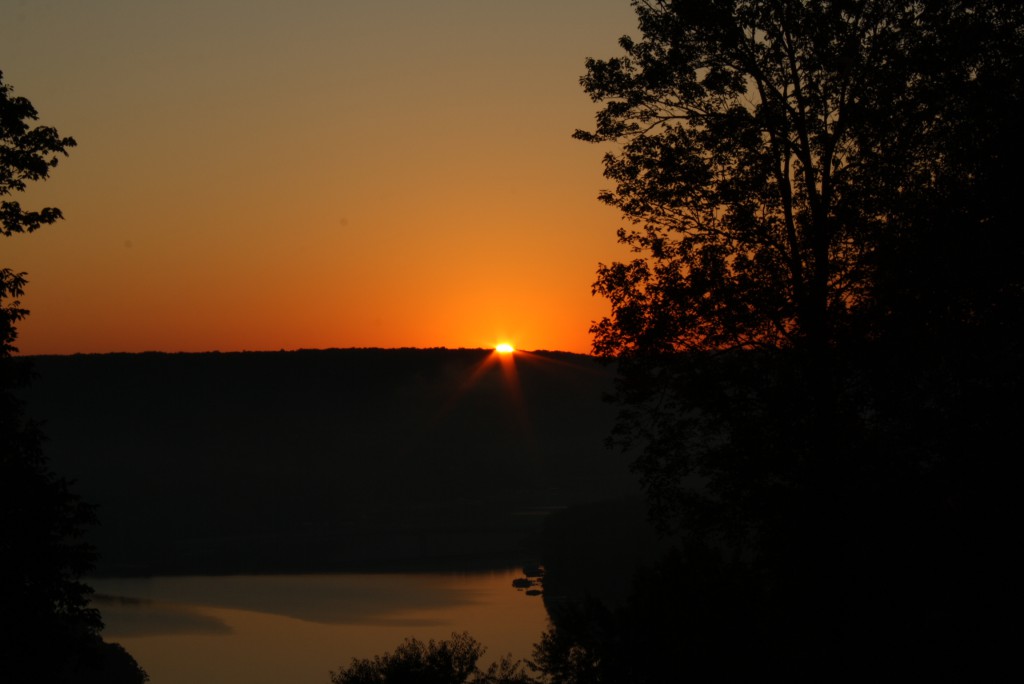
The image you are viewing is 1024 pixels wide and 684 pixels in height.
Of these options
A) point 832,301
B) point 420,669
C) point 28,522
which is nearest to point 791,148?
point 832,301

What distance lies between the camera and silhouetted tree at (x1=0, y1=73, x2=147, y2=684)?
22.6 m

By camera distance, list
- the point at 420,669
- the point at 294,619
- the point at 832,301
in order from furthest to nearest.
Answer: the point at 294,619 → the point at 420,669 → the point at 832,301

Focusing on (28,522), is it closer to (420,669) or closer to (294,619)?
(420,669)

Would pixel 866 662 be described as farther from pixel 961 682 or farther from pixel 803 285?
pixel 803 285

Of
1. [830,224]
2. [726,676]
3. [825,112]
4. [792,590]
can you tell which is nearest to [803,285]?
[830,224]

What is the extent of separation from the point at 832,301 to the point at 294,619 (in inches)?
4241

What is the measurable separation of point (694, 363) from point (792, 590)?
5.24 meters

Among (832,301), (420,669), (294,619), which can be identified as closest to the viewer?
(832,301)

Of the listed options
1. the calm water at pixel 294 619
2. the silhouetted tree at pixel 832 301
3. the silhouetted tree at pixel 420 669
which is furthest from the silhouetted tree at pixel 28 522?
the calm water at pixel 294 619

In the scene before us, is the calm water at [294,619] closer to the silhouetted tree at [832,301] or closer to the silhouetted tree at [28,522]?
the silhouetted tree at [28,522]

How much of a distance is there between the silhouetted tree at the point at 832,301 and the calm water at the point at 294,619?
75.3m

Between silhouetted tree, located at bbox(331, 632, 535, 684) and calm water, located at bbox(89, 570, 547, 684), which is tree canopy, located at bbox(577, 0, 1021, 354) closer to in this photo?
silhouetted tree, located at bbox(331, 632, 535, 684)

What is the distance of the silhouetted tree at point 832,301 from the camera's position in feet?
46.1

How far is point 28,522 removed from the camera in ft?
75.1
